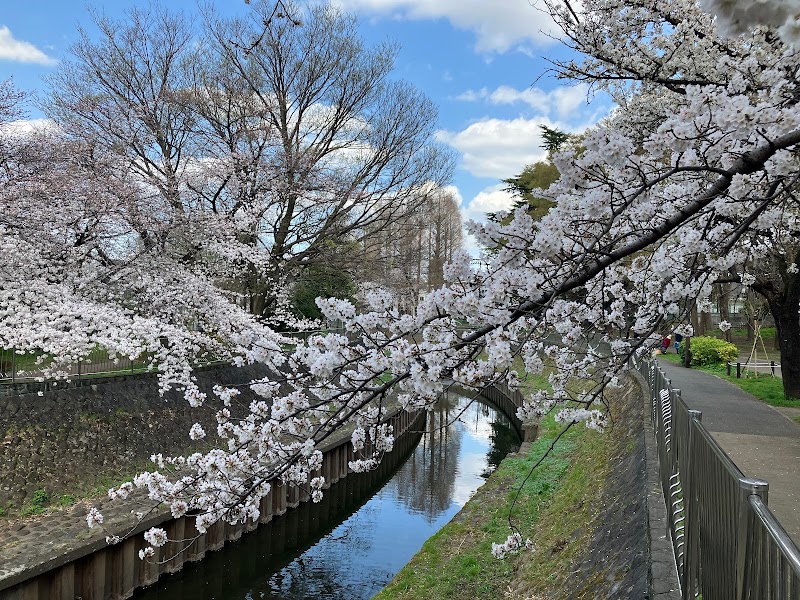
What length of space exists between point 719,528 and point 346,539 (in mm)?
11562

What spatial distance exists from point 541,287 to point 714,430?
892 centimetres

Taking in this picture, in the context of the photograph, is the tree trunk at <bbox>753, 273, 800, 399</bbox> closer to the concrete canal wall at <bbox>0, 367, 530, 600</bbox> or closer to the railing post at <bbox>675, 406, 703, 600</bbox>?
the concrete canal wall at <bbox>0, 367, 530, 600</bbox>

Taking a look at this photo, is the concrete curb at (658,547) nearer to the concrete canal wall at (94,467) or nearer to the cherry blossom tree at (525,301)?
the cherry blossom tree at (525,301)

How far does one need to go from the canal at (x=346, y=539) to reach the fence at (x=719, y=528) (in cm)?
261

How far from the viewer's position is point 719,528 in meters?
2.75

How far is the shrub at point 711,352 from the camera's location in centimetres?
2223

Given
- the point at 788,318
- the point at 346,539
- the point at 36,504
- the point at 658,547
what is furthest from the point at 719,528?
the point at 788,318

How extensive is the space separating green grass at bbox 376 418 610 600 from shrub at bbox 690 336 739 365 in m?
12.5

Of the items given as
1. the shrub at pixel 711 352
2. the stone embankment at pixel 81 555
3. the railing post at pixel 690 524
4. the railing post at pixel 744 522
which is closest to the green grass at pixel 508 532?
the stone embankment at pixel 81 555

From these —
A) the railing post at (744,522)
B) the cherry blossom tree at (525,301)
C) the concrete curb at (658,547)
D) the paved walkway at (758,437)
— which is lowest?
the paved walkway at (758,437)

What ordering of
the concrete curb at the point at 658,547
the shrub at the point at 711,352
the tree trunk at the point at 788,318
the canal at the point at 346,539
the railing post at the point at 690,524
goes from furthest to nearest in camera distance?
the shrub at the point at 711,352 → the tree trunk at the point at 788,318 → the canal at the point at 346,539 → the concrete curb at the point at 658,547 → the railing post at the point at 690,524

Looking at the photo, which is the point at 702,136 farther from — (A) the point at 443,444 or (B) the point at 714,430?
(A) the point at 443,444

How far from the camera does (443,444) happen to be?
72.5 feet

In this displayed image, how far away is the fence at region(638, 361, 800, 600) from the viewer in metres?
1.82
